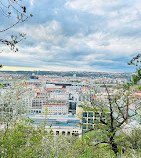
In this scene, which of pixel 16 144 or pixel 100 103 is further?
pixel 100 103

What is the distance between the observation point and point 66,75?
3410 inches

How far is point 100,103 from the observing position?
479 cm

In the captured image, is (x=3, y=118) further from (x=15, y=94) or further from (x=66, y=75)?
(x=66, y=75)

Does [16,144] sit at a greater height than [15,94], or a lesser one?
lesser

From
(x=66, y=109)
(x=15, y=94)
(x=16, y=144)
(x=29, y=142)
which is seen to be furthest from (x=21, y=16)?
(x=66, y=109)

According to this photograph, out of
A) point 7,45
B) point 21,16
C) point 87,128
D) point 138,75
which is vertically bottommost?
point 87,128

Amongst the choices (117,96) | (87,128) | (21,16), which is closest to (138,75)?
(117,96)

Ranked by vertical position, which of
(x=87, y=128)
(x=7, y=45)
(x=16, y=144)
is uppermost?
(x=7, y=45)

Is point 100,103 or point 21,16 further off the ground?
point 21,16

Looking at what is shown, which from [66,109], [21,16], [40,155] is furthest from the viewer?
[66,109]

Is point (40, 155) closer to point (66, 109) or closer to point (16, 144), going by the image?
point (16, 144)

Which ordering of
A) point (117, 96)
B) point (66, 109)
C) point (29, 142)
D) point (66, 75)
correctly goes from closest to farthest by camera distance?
1. point (29, 142)
2. point (117, 96)
3. point (66, 109)
4. point (66, 75)

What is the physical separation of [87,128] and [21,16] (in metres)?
4.08

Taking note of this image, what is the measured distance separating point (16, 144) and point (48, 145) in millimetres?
776
